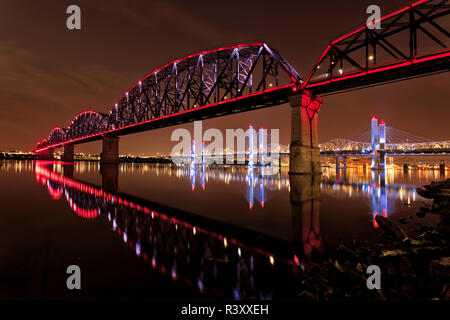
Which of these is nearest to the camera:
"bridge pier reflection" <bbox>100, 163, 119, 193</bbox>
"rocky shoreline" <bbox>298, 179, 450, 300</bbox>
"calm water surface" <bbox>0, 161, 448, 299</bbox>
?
"rocky shoreline" <bbox>298, 179, 450, 300</bbox>

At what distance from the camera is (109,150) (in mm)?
78188

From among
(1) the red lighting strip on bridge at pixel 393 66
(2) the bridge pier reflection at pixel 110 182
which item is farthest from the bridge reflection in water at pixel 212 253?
(1) the red lighting strip on bridge at pixel 393 66

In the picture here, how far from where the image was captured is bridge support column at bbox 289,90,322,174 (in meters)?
30.0

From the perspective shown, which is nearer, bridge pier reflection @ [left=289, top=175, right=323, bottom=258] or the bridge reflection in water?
the bridge reflection in water

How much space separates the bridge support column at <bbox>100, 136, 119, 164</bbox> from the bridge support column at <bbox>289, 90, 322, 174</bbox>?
68.0m

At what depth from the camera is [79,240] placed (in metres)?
5.73

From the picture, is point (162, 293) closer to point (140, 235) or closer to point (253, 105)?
point (140, 235)

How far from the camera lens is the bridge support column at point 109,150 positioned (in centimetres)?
7712

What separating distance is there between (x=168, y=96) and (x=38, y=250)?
65.5m

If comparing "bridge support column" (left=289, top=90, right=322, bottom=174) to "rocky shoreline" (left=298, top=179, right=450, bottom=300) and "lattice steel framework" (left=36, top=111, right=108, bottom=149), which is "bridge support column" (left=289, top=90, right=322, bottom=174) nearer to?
"rocky shoreline" (left=298, top=179, right=450, bottom=300)

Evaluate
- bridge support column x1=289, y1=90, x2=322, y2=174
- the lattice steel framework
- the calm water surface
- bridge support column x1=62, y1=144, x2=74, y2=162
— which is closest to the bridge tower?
bridge support column x1=289, y1=90, x2=322, y2=174

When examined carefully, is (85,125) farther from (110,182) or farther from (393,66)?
(393,66)

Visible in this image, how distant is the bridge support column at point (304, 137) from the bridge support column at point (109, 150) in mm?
68046
